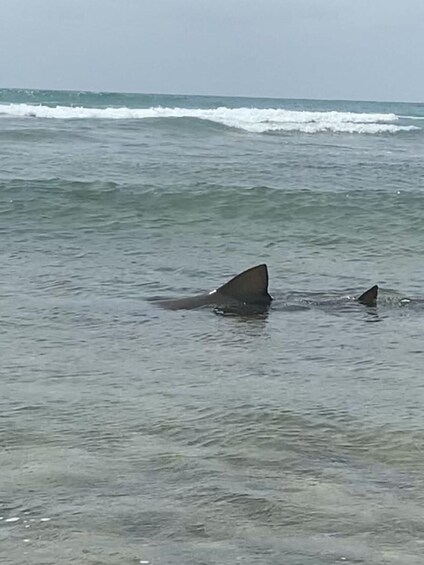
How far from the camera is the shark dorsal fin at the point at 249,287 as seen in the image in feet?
25.1

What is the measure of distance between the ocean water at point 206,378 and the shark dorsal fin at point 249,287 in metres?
0.20

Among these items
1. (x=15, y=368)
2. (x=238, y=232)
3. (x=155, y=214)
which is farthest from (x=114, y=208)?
(x=15, y=368)

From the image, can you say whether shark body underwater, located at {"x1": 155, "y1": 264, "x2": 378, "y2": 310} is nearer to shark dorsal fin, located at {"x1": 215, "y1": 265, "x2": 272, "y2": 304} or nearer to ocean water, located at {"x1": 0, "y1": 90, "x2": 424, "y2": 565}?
shark dorsal fin, located at {"x1": 215, "y1": 265, "x2": 272, "y2": 304}

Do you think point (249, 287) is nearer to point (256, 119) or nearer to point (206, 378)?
point (206, 378)

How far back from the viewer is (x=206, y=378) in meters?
5.65

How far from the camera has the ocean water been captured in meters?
3.55

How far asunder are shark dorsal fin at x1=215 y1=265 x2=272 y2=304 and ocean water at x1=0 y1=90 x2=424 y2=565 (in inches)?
7.9

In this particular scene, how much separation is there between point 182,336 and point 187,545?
3336mm

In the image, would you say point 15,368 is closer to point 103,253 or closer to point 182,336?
point 182,336

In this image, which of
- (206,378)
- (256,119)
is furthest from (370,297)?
(256,119)

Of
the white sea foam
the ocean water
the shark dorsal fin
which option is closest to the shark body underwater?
the shark dorsal fin

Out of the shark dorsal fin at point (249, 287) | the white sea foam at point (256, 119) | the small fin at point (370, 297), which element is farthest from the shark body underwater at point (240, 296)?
the white sea foam at point (256, 119)

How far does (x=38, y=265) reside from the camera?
9.16 metres

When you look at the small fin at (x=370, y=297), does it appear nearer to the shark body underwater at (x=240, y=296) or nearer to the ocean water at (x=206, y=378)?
the ocean water at (x=206, y=378)
